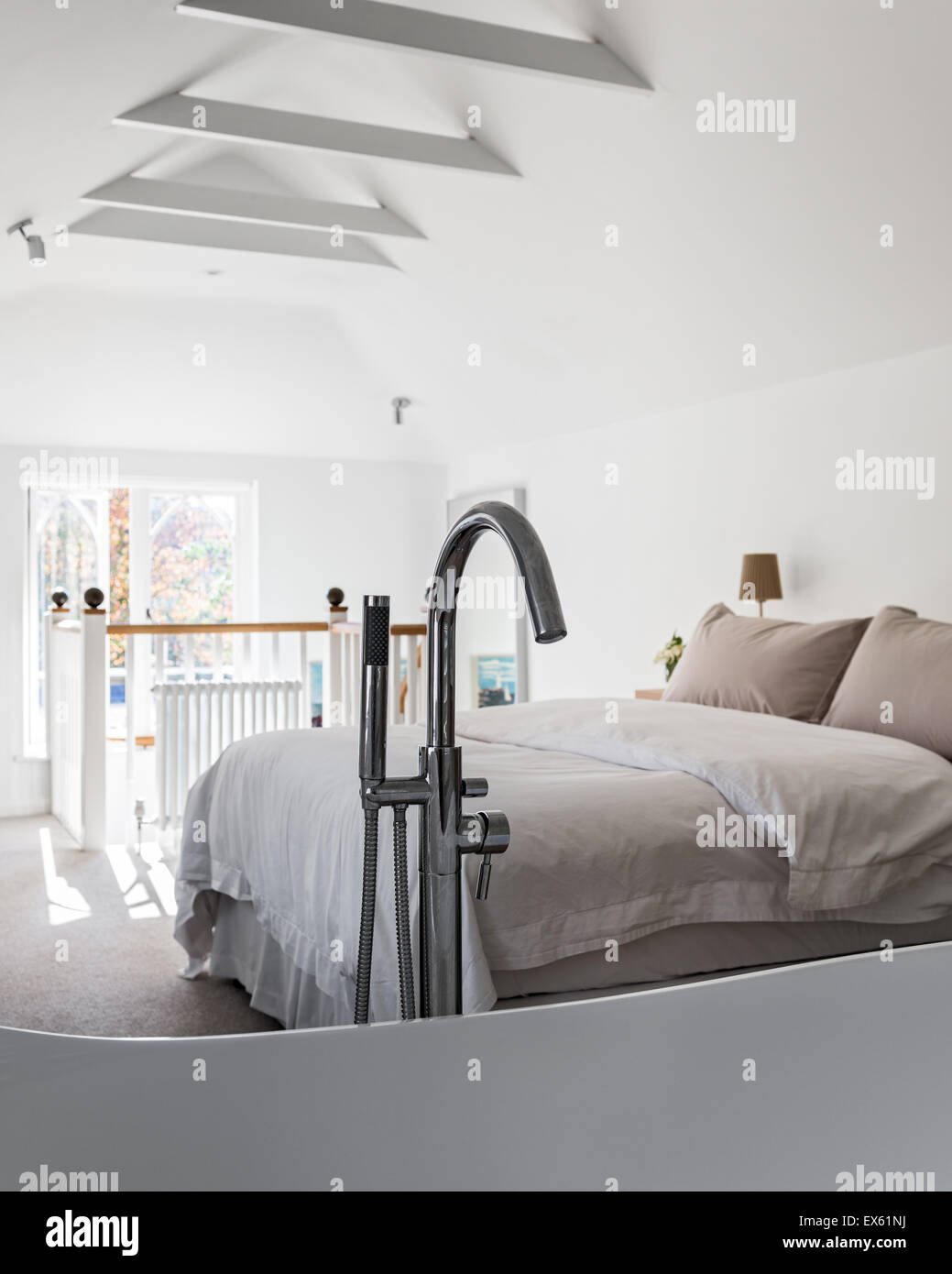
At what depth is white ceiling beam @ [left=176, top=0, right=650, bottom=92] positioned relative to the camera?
3104 mm

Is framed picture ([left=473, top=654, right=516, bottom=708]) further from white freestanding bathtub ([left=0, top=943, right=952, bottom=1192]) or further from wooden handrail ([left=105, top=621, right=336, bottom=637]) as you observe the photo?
white freestanding bathtub ([left=0, top=943, right=952, bottom=1192])

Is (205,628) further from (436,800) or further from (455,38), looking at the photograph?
(436,800)

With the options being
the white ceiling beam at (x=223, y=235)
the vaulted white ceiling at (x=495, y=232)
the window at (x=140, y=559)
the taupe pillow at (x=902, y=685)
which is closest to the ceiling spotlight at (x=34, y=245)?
the vaulted white ceiling at (x=495, y=232)

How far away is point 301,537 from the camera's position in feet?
22.5

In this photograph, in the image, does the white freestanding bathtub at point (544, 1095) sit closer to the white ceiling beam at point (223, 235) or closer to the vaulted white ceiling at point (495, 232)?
the vaulted white ceiling at point (495, 232)

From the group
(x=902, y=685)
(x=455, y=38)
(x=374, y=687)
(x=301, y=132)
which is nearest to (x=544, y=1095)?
(x=374, y=687)

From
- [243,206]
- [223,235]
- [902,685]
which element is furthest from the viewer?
[223,235]

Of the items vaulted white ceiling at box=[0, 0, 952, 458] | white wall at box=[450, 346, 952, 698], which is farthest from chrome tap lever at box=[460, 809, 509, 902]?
white wall at box=[450, 346, 952, 698]

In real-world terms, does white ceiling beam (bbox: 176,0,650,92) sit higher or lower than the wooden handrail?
higher

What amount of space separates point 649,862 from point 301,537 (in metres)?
5.05

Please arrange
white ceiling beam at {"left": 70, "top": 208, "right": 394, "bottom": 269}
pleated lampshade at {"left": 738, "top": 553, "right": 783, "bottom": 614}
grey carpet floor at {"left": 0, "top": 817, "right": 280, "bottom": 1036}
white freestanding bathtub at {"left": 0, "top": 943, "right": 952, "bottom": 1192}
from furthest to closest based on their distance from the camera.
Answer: white ceiling beam at {"left": 70, "top": 208, "right": 394, "bottom": 269}
pleated lampshade at {"left": 738, "top": 553, "right": 783, "bottom": 614}
grey carpet floor at {"left": 0, "top": 817, "right": 280, "bottom": 1036}
white freestanding bathtub at {"left": 0, "top": 943, "right": 952, "bottom": 1192}

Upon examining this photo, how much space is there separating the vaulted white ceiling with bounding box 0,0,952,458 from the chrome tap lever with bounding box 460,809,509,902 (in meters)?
2.31

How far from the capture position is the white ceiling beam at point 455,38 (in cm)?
310

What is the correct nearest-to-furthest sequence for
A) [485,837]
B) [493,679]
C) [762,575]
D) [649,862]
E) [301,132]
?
[485,837] → [649,862] → [301,132] → [762,575] → [493,679]
